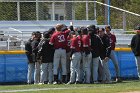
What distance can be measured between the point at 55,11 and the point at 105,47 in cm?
1167

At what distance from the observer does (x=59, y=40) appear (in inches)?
822

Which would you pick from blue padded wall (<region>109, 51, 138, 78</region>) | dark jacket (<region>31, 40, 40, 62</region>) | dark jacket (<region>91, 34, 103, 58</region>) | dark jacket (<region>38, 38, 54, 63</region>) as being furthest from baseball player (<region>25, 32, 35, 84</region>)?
blue padded wall (<region>109, 51, 138, 78</region>)

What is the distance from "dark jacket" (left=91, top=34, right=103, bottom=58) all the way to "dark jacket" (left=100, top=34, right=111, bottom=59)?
198 mm

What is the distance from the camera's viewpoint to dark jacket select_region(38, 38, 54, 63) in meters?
21.1

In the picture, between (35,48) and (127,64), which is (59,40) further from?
(127,64)

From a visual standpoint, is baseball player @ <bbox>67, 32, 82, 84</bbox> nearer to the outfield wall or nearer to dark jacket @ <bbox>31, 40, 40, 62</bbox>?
dark jacket @ <bbox>31, 40, 40, 62</bbox>

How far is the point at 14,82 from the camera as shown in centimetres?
2389

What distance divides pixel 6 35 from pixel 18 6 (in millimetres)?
3356

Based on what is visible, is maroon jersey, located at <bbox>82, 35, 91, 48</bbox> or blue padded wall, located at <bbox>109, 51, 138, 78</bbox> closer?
maroon jersey, located at <bbox>82, 35, 91, 48</bbox>

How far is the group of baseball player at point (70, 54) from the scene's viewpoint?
68.8 feet

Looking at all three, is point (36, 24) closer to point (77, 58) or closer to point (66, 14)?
point (66, 14)

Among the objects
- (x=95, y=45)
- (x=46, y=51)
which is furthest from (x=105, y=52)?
(x=46, y=51)

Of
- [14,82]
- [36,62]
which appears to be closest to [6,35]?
[14,82]

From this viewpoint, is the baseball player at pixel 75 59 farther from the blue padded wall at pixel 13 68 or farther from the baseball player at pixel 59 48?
the blue padded wall at pixel 13 68
